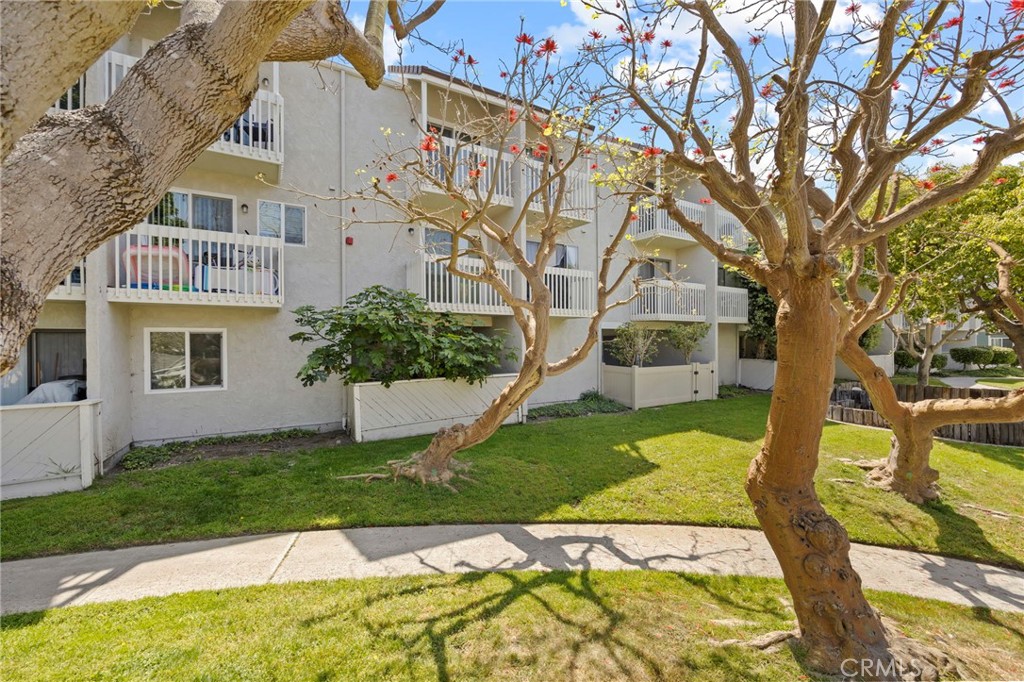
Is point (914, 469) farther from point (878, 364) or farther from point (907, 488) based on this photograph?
point (878, 364)

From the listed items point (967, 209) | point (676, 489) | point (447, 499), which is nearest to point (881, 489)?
point (676, 489)

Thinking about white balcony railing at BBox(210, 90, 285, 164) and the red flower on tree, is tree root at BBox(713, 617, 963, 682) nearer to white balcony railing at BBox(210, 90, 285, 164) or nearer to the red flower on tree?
the red flower on tree

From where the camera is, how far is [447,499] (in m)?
6.17

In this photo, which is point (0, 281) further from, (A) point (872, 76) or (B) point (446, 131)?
(B) point (446, 131)

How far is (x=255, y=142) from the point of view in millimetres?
8406

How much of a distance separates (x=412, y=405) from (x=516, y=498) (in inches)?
154

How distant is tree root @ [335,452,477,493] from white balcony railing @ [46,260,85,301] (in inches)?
204

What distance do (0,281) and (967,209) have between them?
1618cm

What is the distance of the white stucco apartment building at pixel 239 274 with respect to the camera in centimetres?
724

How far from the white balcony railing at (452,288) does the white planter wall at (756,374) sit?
39.6 ft

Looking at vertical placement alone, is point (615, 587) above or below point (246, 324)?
below

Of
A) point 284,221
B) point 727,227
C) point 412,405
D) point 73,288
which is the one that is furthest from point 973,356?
point 73,288

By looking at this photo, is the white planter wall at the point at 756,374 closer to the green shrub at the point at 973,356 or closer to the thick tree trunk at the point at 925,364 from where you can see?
the thick tree trunk at the point at 925,364

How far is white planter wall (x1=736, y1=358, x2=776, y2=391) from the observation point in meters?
16.6
